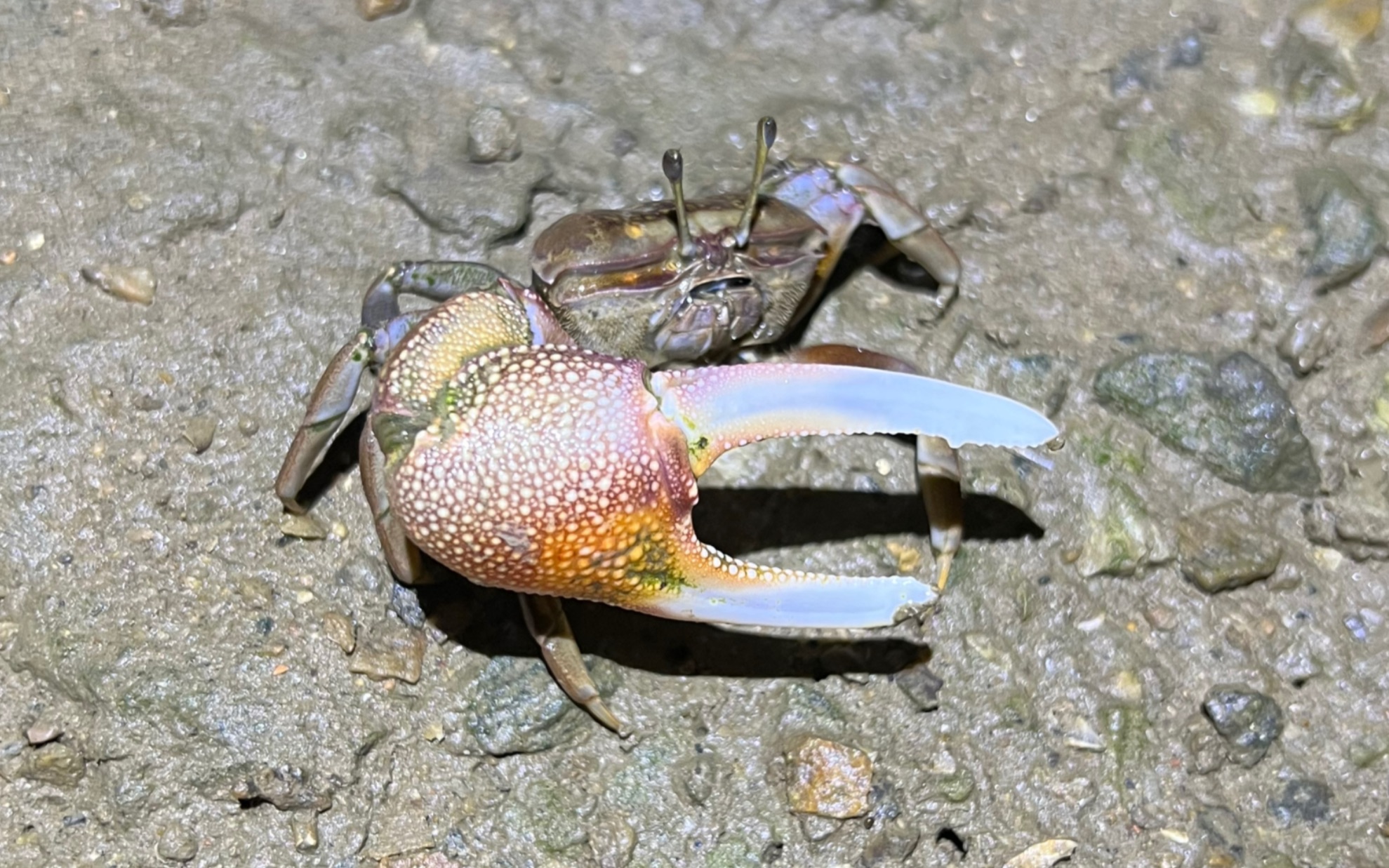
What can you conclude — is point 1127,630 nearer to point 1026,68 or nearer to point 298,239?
point 1026,68

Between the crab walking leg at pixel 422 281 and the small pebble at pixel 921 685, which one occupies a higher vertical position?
the crab walking leg at pixel 422 281

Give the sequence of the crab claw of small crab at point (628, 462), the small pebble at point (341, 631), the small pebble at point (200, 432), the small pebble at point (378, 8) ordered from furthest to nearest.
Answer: the small pebble at point (378, 8), the small pebble at point (200, 432), the small pebble at point (341, 631), the crab claw of small crab at point (628, 462)

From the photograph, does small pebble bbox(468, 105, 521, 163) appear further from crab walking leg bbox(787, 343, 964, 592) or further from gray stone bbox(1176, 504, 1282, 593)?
gray stone bbox(1176, 504, 1282, 593)

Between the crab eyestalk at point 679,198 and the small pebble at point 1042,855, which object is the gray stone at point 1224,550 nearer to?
the small pebble at point 1042,855

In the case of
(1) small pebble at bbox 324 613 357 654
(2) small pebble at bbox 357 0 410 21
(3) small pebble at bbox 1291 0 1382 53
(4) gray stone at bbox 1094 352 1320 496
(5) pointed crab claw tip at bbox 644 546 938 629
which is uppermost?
(3) small pebble at bbox 1291 0 1382 53

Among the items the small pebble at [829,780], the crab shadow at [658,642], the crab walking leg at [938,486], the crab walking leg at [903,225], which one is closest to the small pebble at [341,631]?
the crab shadow at [658,642]

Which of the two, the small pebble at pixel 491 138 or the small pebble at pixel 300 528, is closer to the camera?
the small pebble at pixel 300 528

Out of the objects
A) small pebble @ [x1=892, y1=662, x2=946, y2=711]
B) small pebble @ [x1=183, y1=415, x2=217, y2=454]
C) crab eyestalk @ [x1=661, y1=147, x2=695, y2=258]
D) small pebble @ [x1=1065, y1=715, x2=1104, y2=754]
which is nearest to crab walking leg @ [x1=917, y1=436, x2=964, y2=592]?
small pebble @ [x1=892, y1=662, x2=946, y2=711]

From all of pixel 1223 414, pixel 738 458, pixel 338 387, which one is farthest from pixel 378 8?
pixel 1223 414

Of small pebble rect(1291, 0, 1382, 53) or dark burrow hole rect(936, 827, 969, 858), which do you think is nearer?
dark burrow hole rect(936, 827, 969, 858)
